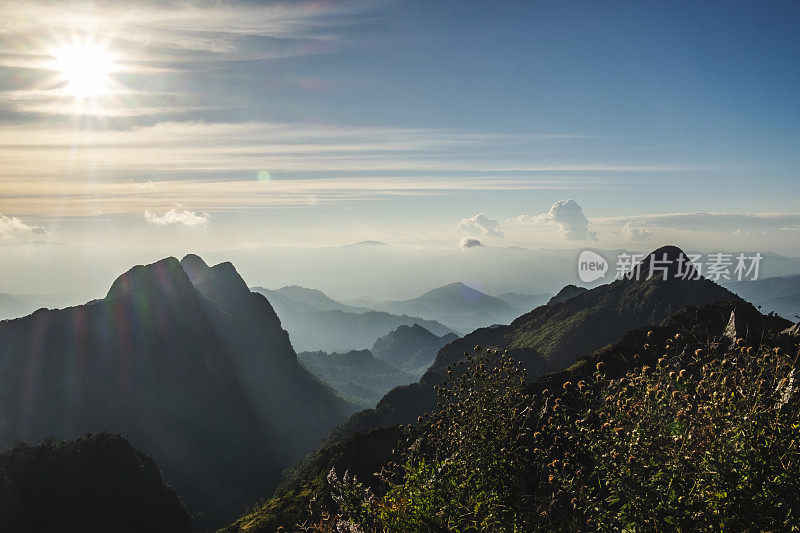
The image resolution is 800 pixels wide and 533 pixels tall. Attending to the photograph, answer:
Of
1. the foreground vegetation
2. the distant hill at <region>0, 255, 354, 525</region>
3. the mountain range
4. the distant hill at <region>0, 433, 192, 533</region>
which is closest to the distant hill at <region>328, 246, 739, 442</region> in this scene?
the mountain range

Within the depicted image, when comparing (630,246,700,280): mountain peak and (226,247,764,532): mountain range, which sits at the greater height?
(630,246,700,280): mountain peak

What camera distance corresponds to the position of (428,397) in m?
170

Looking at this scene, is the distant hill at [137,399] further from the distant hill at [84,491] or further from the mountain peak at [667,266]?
the mountain peak at [667,266]

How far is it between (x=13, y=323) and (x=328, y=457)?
153756 mm

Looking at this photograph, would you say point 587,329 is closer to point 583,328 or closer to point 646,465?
point 583,328

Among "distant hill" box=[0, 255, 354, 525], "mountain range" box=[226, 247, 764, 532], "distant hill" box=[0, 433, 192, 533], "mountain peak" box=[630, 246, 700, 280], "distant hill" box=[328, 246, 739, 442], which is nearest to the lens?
"distant hill" box=[0, 433, 192, 533]

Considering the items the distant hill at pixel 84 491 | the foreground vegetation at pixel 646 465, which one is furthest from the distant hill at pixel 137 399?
the foreground vegetation at pixel 646 465

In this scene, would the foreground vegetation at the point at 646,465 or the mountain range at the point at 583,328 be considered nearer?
the foreground vegetation at the point at 646,465

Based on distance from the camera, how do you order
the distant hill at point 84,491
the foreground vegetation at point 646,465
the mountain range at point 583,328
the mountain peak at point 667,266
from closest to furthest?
the foreground vegetation at point 646,465, the distant hill at point 84,491, the mountain range at point 583,328, the mountain peak at point 667,266

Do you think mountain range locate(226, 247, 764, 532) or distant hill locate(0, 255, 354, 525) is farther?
mountain range locate(226, 247, 764, 532)

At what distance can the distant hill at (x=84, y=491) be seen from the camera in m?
74.7

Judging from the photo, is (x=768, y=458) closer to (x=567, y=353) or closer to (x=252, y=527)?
(x=252, y=527)

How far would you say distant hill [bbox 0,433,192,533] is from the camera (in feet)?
245

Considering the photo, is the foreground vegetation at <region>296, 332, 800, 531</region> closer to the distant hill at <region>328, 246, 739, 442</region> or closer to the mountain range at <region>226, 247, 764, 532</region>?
the mountain range at <region>226, 247, 764, 532</region>
